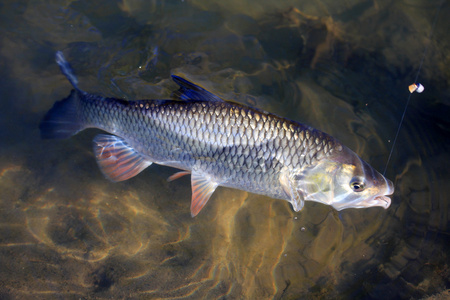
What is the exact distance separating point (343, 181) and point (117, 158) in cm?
268

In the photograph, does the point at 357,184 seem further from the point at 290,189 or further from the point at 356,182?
the point at 290,189

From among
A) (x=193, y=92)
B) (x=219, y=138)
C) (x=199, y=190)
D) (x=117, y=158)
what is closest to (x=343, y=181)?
(x=219, y=138)

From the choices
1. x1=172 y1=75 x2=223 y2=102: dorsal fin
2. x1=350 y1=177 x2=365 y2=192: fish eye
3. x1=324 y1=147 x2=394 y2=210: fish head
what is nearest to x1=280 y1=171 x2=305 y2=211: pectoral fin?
x1=324 y1=147 x2=394 y2=210: fish head

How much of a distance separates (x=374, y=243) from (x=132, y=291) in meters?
3.11

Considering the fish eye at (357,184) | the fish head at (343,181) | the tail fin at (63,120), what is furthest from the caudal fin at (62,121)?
the fish eye at (357,184)

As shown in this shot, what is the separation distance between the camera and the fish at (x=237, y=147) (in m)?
2.96

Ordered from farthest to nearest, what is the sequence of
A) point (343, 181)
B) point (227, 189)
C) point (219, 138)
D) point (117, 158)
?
point (227, 189) < point (117, 158) < point (343, 181) < point (219, 138)

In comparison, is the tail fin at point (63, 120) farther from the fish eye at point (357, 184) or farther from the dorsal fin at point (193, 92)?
the fish eye at point (357, 184)

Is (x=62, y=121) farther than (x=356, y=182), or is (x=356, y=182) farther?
(x=62, y=121)

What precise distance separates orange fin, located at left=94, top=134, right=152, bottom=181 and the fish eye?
2.37 m

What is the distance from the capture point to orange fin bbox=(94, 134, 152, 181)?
3.48m

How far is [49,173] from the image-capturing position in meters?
3.75

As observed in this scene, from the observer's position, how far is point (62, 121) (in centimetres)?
360

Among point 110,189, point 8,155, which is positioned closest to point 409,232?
point 110,189
